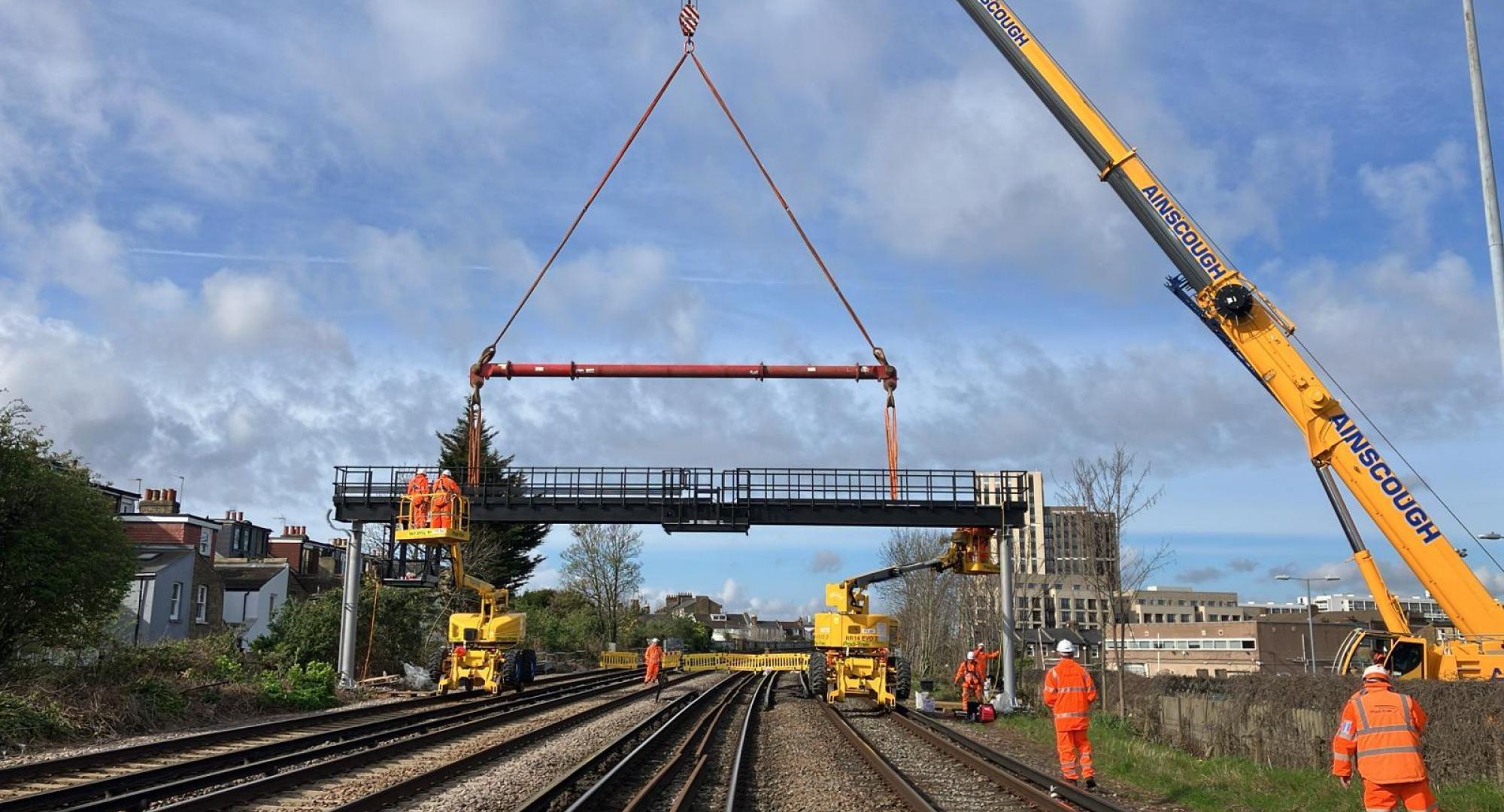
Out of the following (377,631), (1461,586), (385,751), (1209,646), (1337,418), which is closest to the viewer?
(385,751)

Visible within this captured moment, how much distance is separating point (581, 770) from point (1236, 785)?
820 centimetres

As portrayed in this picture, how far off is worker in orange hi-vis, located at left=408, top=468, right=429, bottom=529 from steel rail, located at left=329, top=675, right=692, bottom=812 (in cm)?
858

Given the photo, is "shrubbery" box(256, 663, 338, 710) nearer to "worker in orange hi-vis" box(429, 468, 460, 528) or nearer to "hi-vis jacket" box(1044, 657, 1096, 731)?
"worker in orange hi-vis" box(429, 468, 460, 528)

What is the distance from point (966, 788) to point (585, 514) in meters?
19.6

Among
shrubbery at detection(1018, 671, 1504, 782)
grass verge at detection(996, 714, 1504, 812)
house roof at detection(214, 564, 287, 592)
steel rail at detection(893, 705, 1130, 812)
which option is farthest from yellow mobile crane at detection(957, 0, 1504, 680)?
house roof at detection(214, 564, 287, 592)

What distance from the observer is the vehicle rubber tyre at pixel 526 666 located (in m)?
28.6

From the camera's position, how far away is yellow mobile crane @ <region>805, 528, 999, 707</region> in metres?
25.2

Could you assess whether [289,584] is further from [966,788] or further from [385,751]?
[966,788]

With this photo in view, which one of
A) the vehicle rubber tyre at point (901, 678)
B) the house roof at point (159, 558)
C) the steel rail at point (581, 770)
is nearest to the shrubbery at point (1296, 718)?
the vehicle rubber tyre at point (901, 678)

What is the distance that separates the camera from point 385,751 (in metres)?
15.2

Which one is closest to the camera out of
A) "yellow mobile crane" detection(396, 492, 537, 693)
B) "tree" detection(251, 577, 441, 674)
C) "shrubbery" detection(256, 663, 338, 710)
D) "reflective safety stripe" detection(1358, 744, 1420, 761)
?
"reflective safety stripe" detection(1358, 744, 1420, 761)

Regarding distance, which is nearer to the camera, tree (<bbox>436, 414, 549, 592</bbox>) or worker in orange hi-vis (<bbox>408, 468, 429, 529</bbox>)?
worker in orange hi-vis (<bbox>408, 468, 429, 529</bbox>)

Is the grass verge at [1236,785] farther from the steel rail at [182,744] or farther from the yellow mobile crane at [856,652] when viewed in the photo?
the steel rail at [182,744]

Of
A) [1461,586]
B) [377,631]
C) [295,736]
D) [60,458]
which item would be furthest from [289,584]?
[1461,586]
